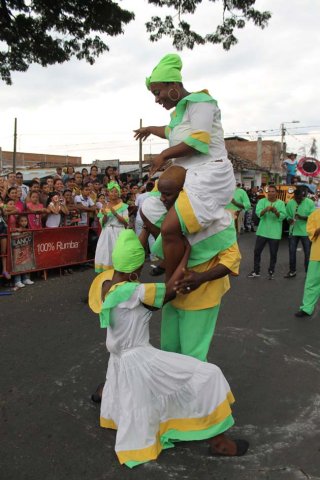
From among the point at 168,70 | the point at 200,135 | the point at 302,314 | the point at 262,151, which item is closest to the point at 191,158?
the point at 200,135

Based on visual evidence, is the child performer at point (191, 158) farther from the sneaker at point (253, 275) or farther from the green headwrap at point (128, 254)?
the sneaker at point (253, 275)

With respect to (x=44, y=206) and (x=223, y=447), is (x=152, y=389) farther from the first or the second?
(x=44, y=206)

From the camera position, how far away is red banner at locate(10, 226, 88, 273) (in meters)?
7.79

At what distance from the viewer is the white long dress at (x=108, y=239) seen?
21.4 ft

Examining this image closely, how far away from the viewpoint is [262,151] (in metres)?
51.3

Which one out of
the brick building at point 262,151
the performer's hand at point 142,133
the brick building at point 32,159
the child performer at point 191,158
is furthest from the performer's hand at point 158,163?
the brick building at point 262,151

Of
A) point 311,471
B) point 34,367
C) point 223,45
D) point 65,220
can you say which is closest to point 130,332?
point 311,471

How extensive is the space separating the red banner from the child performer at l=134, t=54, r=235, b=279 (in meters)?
5.80

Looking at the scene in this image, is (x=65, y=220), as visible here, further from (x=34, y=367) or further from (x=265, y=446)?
(x=265, y=446)

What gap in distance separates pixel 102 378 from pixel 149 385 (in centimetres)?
132

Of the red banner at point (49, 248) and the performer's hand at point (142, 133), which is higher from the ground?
the performer's hand at point (142, 133)

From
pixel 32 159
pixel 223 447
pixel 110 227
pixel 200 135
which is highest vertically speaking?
pixel 32 159

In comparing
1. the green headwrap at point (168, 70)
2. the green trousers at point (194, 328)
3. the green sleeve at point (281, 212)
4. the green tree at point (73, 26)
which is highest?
the green tree at point (73, 26)

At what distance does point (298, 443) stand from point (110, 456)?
1.24 metres
